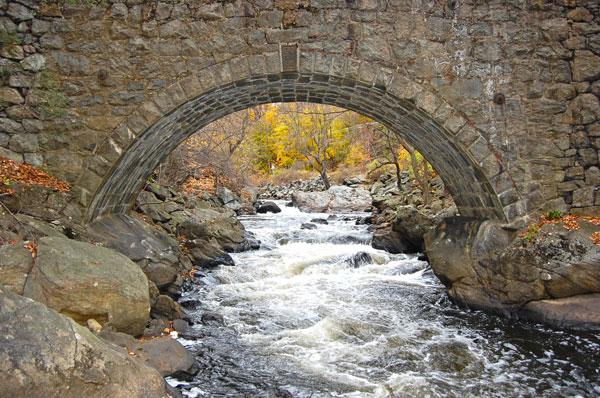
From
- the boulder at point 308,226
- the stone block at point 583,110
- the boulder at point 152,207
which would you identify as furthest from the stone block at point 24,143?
the boulder at point 308,226

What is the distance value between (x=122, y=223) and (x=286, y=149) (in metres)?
30.3

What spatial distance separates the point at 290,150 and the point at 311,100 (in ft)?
98.2

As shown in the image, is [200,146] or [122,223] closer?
[122,223]

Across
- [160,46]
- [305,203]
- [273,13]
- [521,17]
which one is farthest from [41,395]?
[305,203]

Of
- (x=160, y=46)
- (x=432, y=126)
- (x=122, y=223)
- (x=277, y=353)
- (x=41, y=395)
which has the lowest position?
(x=277, y=353)

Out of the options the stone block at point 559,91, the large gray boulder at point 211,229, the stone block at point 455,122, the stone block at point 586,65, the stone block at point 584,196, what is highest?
the stone block at point 586,65

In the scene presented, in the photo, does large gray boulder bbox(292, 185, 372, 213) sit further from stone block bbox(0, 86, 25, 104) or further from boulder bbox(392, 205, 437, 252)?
stone block bbox(0, 86, 25, 104)

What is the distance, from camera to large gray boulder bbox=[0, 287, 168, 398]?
2.85 m

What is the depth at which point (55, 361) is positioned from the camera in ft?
9.86

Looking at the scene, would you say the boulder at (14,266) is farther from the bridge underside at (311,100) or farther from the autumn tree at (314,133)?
the autumn tree at (314,133)

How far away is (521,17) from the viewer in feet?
20.0

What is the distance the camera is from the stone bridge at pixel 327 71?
19.3ft

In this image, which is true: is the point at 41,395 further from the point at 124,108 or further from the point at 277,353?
the point at 124,108

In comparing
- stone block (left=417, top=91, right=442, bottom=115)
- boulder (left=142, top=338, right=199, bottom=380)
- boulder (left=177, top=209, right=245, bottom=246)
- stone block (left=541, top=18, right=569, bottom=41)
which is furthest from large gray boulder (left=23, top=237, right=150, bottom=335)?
stone block (left=541, top=18, right=569, bottom=41)
